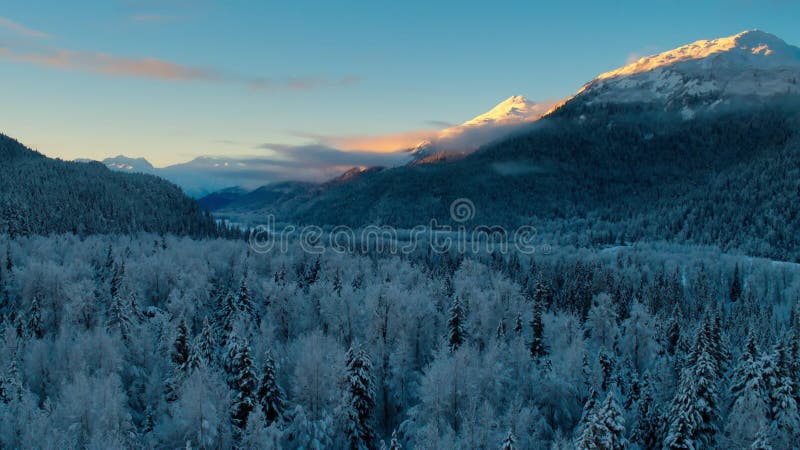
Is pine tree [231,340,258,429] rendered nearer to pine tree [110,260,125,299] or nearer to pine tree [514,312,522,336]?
pine tree [514,312,522,336]

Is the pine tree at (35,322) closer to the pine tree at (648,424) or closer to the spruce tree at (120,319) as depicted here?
the spruce tree at (120,319)

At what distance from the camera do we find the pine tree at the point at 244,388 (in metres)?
43.9

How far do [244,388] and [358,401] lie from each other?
9.82m

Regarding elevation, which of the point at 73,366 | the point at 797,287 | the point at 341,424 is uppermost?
the point at 73,366

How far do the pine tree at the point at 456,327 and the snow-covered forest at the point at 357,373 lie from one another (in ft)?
0.56

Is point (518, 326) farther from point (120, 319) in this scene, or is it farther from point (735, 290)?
point (735, 290)

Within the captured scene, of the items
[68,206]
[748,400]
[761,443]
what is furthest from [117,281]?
[68,206]

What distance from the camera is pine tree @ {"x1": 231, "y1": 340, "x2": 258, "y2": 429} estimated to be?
43906 mm

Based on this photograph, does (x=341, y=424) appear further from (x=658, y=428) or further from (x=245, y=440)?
(x=658, y=428)

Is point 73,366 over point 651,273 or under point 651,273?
over

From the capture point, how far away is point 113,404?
131 ft

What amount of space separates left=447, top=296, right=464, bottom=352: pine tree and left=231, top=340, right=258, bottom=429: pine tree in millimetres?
25607

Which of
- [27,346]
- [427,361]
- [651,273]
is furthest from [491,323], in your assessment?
[651,273]

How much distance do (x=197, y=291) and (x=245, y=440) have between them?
5156cm
